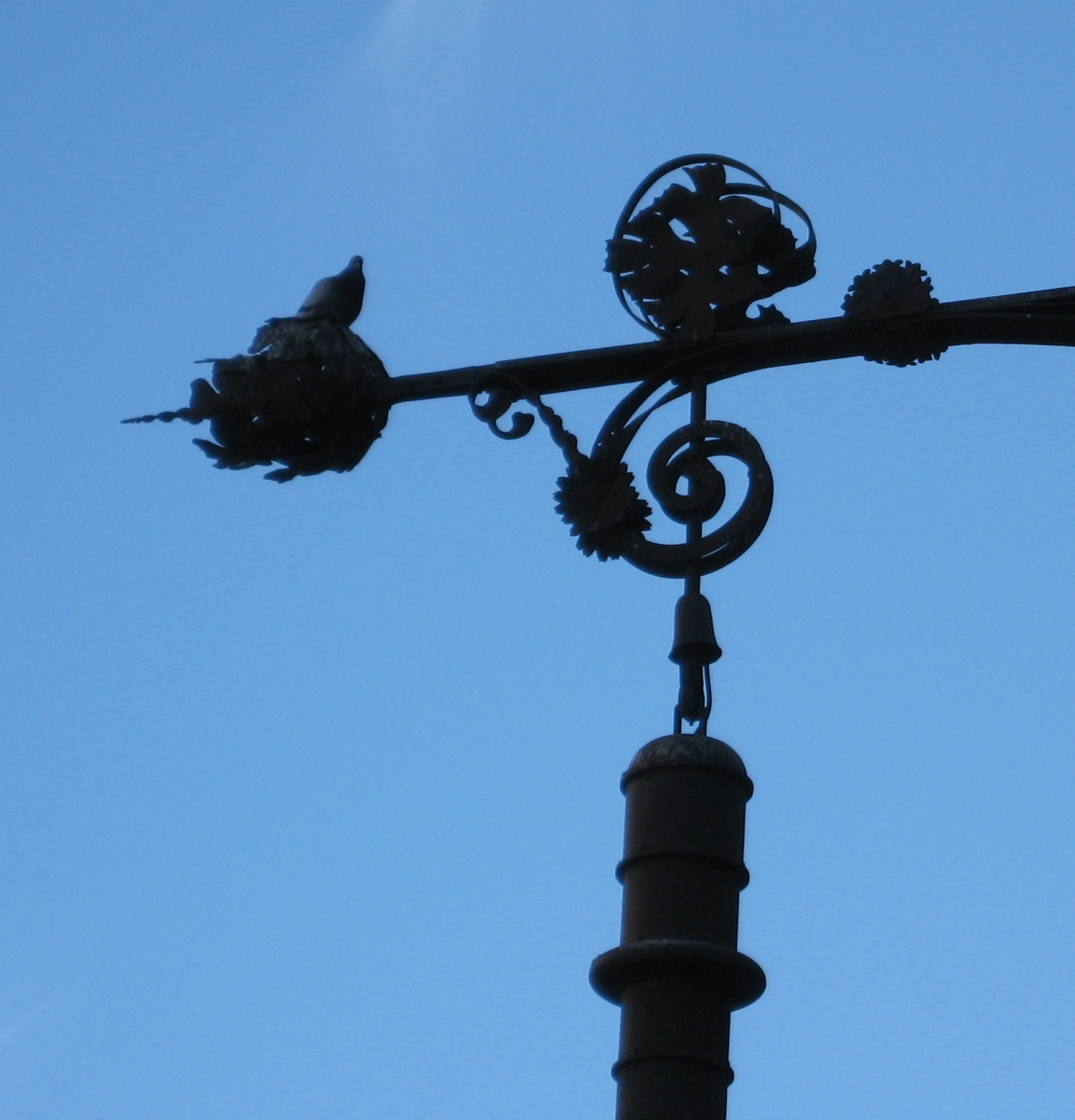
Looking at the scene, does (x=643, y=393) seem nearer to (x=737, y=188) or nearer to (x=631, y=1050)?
(x=737, y=188)

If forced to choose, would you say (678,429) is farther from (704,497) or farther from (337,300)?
(337,300)

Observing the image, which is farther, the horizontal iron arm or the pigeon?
the pigeon

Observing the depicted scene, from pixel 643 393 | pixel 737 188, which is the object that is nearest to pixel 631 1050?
pixel 643 393

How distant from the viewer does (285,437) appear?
5.52 meters

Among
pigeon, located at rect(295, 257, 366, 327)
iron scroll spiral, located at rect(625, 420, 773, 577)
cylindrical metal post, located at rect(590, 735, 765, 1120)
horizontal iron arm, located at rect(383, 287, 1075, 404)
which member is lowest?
cylindrical metal post, located at rect(590, 735, 765, 1120)

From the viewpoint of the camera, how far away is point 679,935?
424 centimetres

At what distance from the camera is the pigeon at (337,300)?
18.4ft

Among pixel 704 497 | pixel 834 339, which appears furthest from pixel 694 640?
pixel 834 339

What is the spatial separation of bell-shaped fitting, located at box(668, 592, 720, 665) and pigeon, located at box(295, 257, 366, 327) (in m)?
1.41

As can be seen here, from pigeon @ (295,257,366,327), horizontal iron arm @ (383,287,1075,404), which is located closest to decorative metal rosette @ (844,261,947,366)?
horizontal iron arm @ (383,287,1075,404)

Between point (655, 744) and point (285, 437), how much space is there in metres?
1.49

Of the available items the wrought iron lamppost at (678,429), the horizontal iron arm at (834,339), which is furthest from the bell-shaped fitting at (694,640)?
the horizontal iron arm at (834,339)

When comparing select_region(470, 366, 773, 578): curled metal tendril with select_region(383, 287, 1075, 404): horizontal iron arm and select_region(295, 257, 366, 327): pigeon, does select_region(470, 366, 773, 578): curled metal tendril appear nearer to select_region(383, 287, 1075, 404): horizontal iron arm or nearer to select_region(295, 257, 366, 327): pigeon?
select_region(383, 287, 1075, 404): horizontal iron arm

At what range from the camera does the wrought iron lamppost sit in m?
4.20
